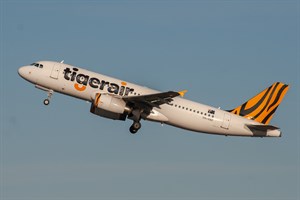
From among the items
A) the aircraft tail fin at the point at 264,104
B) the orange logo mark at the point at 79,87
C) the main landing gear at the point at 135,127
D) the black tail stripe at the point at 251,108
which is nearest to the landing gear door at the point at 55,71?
the orange logo mark at the point at 79,87

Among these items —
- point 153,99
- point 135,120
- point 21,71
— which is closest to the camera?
point 153,99

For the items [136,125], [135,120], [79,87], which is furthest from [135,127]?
[79,87]

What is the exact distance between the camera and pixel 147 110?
8412cm

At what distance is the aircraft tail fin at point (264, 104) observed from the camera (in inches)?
3501

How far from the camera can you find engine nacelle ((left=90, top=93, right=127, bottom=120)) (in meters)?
81.9

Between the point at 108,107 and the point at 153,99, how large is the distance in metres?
4.56

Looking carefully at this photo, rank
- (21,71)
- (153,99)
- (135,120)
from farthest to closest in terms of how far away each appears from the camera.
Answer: (21,71)
(135,120)
(153,99)

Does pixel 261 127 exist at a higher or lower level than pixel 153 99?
lower

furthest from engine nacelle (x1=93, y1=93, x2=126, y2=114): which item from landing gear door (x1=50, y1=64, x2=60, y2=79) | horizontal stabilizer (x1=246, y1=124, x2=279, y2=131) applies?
horizontal stabilizer (x1=246, y1=124, x2=279, y2=131)

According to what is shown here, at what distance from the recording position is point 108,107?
269ft

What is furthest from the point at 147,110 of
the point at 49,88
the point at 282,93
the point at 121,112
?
the point at 282,93

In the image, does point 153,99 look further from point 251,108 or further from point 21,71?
point 21,71

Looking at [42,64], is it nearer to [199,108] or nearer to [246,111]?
[199,108]

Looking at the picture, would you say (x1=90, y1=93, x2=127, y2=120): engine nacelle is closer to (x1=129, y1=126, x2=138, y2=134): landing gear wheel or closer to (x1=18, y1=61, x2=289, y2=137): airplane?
(x1=18, y1=61, x2=289, y2=137): airplane
